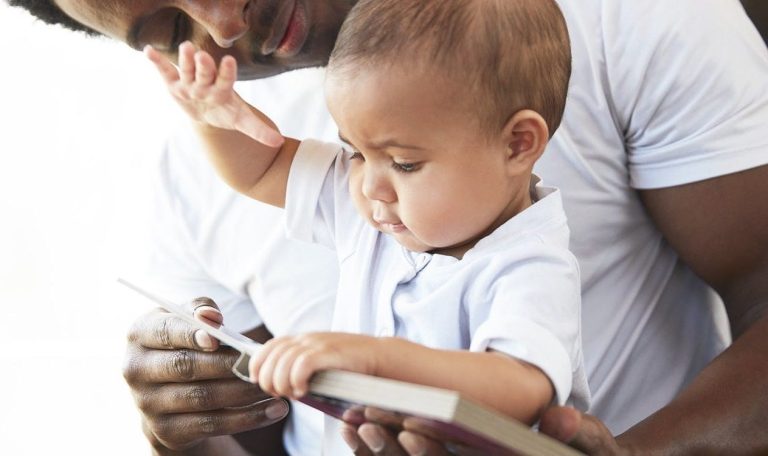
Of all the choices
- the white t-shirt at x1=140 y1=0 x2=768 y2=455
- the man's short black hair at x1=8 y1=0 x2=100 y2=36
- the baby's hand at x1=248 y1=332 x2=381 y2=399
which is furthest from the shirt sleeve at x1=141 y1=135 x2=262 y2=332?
the baby's hand at x1=248 y1=332 x2=381 y2=399

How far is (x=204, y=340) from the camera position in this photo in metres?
1.19

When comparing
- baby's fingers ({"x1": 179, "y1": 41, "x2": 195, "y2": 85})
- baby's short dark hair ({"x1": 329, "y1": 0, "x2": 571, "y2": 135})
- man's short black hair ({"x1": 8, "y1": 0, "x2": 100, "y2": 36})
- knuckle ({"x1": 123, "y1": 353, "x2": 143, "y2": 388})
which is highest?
man's short black hair ({"x1": 8, "y1": 0, "x2": 100, "y2": 36})

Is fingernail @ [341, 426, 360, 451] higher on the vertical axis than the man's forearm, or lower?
higher

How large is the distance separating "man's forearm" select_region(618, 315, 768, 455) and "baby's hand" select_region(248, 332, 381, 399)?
0.48 m

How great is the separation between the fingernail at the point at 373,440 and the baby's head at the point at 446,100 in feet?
0.73

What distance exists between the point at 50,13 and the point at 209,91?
58 centimetres

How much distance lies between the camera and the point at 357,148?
3.51ft

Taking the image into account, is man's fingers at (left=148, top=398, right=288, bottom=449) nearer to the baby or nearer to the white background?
the baby

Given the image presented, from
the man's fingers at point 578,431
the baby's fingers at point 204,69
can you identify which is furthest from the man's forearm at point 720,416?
the baby's fingers at point 204,69

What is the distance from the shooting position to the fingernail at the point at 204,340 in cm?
118

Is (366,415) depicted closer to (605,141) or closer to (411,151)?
(411,151)

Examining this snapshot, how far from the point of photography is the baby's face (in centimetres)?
101

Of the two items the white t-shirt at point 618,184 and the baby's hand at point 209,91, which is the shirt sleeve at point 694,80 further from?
the baby's hand at point 209,91

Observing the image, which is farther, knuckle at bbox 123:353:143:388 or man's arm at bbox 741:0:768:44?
man's arm at bbox 741:0:768:44
